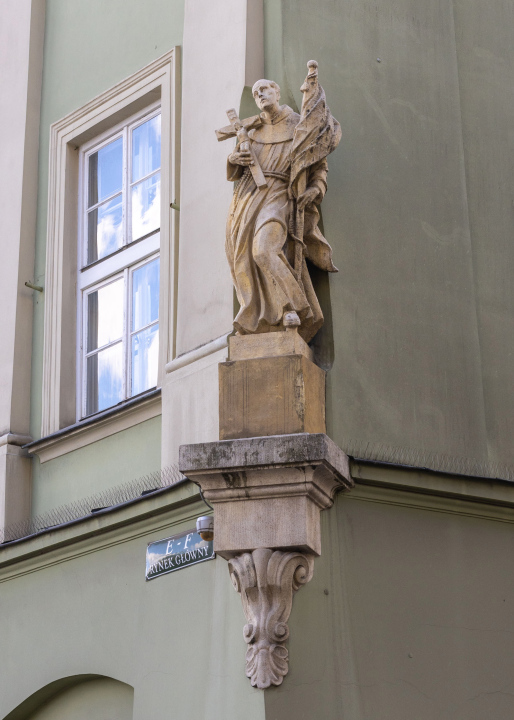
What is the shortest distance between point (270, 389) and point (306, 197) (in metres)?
1.19

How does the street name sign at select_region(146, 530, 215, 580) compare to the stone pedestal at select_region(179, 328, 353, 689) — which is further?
the street name sign at select_region(146, 530, 215, 580)

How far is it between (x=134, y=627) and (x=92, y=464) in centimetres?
139

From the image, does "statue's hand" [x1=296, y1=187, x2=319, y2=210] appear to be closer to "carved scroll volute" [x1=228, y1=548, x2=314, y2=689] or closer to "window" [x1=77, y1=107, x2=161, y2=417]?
"window" [x1=77, y1=107, x2=161, y2=417]

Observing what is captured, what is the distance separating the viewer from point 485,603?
805 centimetres

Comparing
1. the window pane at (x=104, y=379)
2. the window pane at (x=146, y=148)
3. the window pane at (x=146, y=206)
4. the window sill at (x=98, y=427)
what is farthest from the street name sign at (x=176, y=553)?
the window pane at (x=146, y=148)

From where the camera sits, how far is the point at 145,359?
956cm

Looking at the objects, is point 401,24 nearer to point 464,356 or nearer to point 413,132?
point 413,132

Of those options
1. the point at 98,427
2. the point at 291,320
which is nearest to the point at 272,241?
the point at 291,320

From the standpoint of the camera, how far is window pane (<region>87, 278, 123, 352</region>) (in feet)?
32.6

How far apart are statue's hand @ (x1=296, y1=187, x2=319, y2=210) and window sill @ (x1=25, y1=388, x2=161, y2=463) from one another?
5.31 ft

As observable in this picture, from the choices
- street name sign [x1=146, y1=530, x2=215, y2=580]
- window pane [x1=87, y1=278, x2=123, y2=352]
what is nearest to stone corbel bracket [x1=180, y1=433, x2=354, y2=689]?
street name sign [x1=146, y1=530, x2=215, y2=580]

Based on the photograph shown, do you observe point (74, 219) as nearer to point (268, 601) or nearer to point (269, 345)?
point (269, 345)

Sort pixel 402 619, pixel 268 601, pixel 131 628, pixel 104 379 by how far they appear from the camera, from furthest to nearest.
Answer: pixel 104 379 < pixel 131 628 < pixel 402 619 < pixel 268 601

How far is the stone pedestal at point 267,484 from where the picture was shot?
742cm
